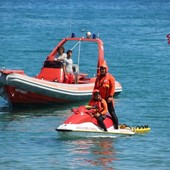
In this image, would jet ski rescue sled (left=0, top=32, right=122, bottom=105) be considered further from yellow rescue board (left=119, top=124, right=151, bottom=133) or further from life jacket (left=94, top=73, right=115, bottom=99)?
life jacket (left=94, top=73, right=115, bottom=99)

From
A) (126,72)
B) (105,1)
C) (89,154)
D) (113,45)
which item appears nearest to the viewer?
(89,154)

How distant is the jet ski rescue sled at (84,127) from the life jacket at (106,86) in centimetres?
55

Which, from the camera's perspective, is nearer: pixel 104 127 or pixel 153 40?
pixel 104 127

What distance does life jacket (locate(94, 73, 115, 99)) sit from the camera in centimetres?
2222

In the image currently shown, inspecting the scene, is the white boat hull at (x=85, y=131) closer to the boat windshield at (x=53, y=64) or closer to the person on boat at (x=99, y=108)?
the person on boat at (x=99, y=108)

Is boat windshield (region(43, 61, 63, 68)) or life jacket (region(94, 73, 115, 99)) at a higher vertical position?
life jacket (region(94, 73, 115, 99))

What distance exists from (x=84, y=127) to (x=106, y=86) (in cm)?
109

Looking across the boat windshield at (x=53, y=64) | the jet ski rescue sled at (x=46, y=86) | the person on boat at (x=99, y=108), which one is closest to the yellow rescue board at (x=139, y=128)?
the person on boat at (x=99, y=108)

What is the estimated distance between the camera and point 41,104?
2711cm

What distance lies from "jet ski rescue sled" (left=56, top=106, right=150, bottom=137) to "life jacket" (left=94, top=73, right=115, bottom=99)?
0.55 metres

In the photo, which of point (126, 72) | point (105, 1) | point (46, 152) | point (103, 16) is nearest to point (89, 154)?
point (46, 152)

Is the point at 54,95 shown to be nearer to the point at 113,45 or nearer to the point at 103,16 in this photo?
the point at 113,45

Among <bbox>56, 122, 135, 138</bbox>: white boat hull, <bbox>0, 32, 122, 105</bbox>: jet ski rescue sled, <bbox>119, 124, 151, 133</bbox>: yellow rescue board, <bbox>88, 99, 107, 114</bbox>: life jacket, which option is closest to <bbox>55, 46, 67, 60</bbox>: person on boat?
<bbox>0, 32, 122, 105</bbox>: jet ski rescue sled

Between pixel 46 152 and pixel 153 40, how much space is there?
100 ft
